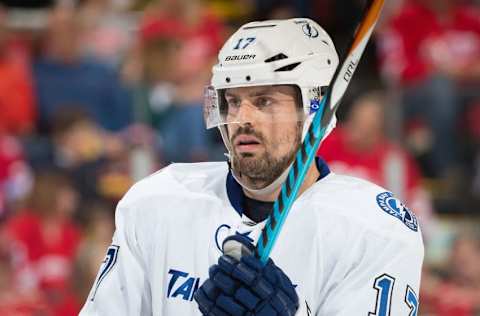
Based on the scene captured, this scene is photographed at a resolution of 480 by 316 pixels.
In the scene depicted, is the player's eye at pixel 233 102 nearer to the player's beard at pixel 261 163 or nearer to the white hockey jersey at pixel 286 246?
the player's beard at pixel 261 163

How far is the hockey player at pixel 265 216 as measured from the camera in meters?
2.98

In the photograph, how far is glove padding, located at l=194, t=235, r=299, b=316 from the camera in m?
2.76

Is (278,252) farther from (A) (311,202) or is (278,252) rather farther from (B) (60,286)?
(B) (60,286)

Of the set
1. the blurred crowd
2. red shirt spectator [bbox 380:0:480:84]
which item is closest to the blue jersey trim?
the blurred crowd

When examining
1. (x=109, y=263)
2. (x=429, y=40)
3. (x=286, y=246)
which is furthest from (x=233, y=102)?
(x=429, y=40)

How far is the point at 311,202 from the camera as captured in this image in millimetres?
3094

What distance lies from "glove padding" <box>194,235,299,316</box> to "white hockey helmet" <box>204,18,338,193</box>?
0.47 m

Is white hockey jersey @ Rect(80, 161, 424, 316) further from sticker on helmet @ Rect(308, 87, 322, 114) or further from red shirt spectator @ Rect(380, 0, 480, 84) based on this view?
red shirt spectator @ Rect(380, 0, 480, 84)

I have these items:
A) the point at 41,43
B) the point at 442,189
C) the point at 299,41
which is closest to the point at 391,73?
the point at 442,189

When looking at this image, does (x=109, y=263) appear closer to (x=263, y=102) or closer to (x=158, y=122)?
(x=263, y=102)

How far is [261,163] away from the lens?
3.11m

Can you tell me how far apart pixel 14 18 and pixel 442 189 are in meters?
2.37

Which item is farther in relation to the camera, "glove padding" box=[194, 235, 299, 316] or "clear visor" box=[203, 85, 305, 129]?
"clear visor" box=[203, 85, 305, 129]

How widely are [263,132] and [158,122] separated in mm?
2772
